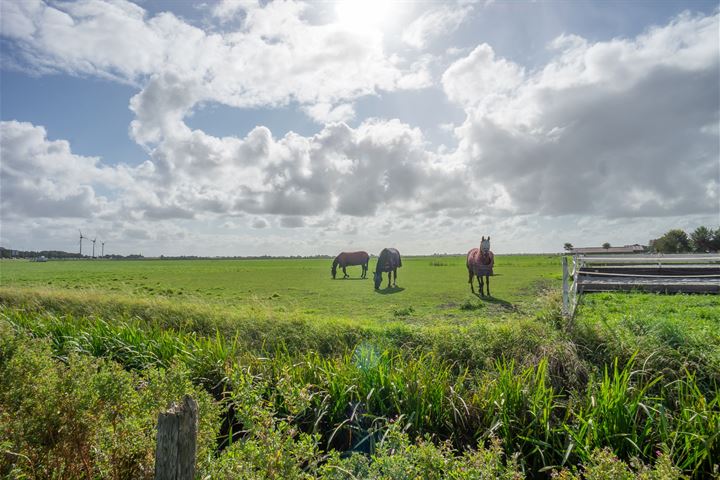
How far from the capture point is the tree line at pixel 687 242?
6438 centimetres

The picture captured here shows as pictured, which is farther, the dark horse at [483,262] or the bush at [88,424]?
the dark horse at [483,262]

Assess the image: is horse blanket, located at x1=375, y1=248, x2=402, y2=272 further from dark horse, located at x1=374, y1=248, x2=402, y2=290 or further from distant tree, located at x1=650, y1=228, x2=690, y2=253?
distant tree, located at x1=650, y1=228, x2=690, y2=253

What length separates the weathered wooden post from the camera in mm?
1754

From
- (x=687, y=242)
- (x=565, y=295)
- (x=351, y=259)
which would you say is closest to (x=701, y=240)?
(x=687, y=242)

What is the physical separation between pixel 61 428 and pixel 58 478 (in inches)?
14.8

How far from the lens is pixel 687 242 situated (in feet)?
221

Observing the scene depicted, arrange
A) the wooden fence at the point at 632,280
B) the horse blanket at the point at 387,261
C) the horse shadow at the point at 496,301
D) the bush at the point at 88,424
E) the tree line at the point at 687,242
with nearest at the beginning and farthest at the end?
the bush at the point at 88,424 → the wooden fence at the point at 632,280 → the horse shadow at the point at 496,301 → the horse blanket at the point at 387,261 → the tree line at the point at 687,242

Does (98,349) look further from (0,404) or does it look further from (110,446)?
(110,446)

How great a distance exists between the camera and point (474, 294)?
15.5 meters

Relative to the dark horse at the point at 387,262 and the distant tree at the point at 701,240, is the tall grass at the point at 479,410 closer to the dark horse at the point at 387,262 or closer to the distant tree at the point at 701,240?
the dark horse at the point at 387,262

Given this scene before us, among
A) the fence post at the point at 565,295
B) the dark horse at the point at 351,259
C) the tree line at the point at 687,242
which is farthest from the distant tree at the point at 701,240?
the fence post at the point at 565,295

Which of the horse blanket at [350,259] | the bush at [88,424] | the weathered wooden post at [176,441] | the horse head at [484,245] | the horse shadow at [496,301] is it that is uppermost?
the horse head at [484,245]

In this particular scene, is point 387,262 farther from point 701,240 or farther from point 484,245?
point 701,240

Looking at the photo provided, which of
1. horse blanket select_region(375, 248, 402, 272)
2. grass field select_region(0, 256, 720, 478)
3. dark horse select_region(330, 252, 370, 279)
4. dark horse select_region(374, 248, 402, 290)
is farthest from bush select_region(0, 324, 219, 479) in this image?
dark horse select_region(330, 252, 370, 279)
